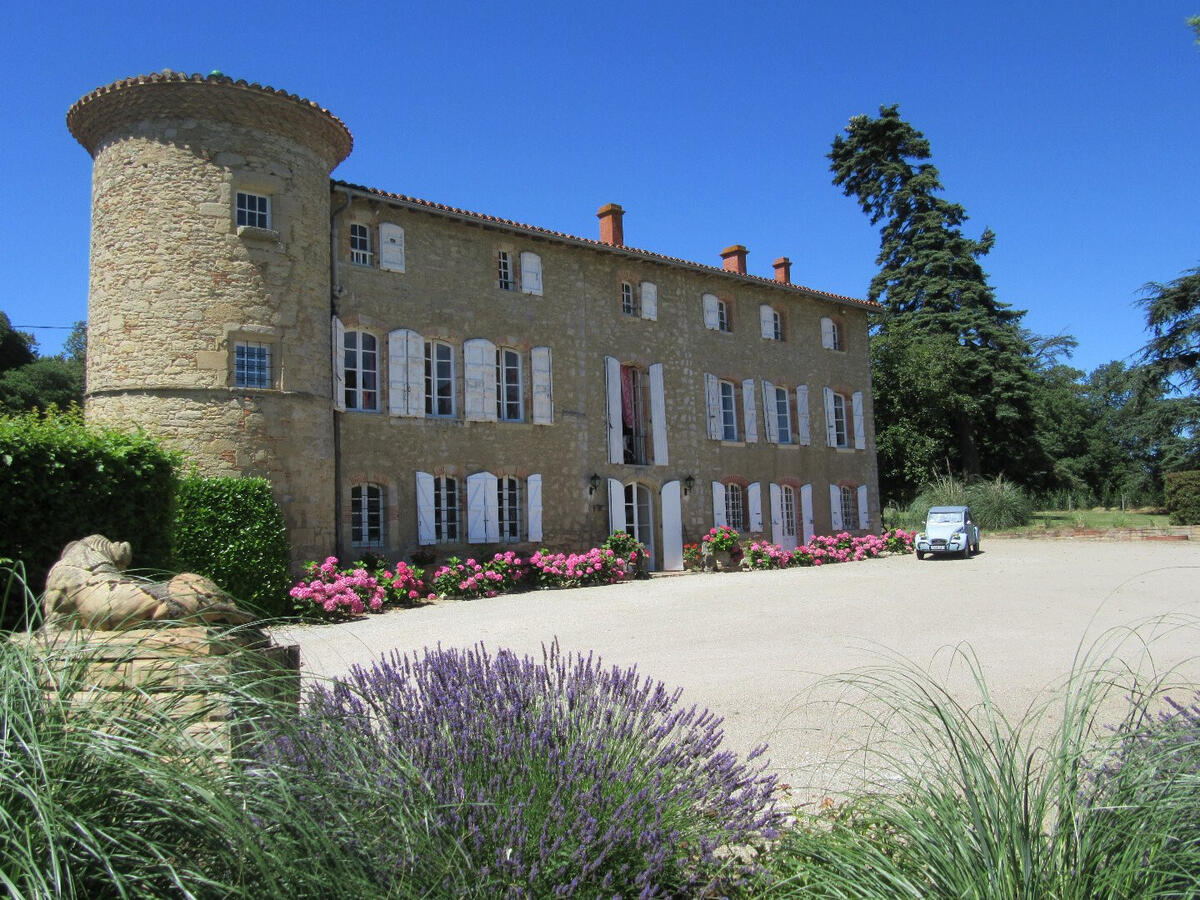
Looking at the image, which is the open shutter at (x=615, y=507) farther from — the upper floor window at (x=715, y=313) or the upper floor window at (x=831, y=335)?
the upper floor window at (x=831, y=335)

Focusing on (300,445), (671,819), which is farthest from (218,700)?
(300,445)

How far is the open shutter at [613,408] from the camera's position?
55.5 feet

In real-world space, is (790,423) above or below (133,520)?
above

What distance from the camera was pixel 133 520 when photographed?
683cm

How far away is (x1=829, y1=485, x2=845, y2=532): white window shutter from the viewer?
68.7 feet

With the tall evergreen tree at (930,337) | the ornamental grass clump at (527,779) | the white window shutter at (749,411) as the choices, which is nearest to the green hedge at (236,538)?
the ornamental grass clump at (527,779)

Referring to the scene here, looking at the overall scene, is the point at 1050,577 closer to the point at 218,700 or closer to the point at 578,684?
the point at 578,684

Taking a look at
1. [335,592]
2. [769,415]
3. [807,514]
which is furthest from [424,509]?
[807,514]

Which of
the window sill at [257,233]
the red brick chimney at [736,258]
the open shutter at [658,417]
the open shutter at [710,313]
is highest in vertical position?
the red brick chimney at [736,258]

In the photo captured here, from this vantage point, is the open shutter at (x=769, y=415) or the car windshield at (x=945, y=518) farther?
the open shutter at (x=769, y=415)

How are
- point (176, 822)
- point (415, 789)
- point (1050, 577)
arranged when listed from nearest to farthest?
1. point (176, 822)
2. point (415, 789)
3. point (1050, 577)

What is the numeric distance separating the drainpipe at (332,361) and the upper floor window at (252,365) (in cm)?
110

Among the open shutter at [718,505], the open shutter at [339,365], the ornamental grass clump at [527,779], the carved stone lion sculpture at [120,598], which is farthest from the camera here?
the open shutter at [718,505]

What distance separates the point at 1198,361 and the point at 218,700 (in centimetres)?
3095
